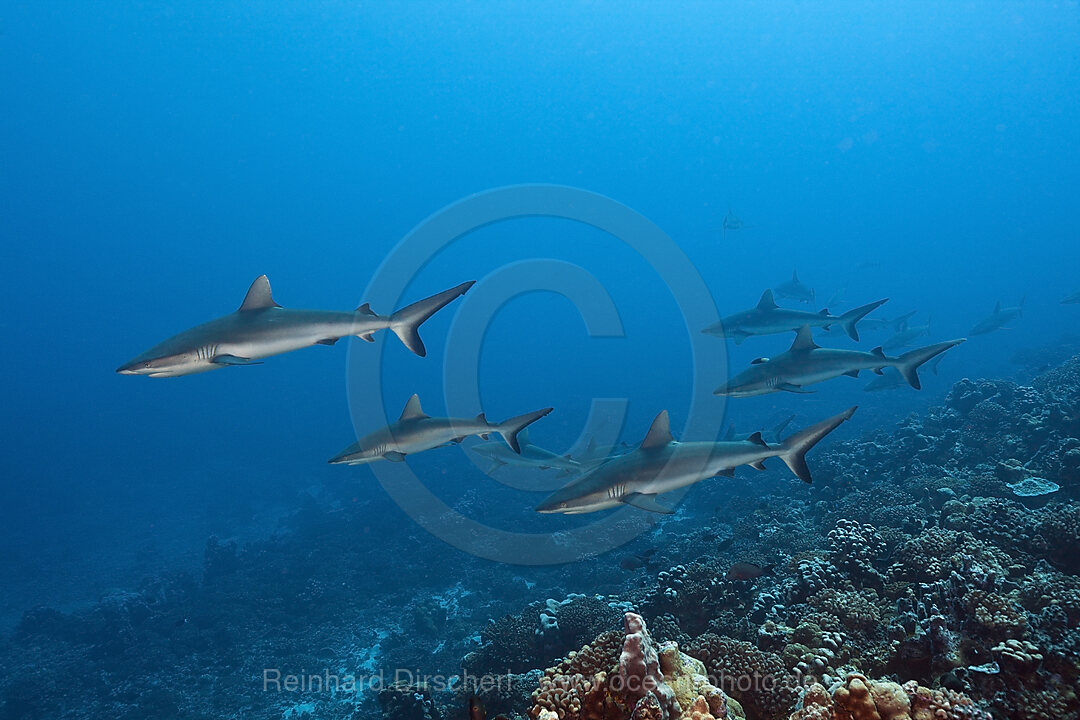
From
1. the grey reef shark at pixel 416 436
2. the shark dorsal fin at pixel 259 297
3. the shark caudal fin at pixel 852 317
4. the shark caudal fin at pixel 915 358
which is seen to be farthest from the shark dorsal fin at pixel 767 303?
the shark dorsal fin at pixel 259 297

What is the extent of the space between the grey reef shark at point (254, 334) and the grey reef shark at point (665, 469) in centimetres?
240

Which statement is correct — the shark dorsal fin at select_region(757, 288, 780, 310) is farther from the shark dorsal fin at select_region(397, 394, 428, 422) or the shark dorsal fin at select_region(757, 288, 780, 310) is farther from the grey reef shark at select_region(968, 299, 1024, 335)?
the grey reef shark at select_region(968, 299, 1024, 335)

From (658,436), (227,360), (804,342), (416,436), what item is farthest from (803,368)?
(227,360)

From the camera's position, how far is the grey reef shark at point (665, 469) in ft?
16.9

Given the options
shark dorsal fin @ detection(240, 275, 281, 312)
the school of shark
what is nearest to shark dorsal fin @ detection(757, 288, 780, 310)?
the school of shark

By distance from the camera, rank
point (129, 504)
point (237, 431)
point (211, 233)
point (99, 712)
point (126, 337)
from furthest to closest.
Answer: point (211, 233) < point (126, 337) < point (237, 431) < point (129, 504) < point (99, 712)

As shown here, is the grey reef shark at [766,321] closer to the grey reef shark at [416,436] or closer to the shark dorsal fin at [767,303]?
the shark dorsal fin at [767,303]

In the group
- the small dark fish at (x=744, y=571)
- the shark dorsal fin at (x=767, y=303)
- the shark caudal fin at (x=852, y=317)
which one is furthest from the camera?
the shark dorsal fin at (x=767, y=303)

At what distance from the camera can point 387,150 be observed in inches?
7170

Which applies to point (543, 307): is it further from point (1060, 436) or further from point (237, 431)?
point (1060, 436)

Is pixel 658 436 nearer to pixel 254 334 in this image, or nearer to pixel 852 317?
pixel 254 334

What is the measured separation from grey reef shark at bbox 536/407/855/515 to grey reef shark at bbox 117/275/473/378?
240 cm

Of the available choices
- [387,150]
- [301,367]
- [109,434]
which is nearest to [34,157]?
[301,367]

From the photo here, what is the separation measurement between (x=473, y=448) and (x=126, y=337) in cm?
19330
